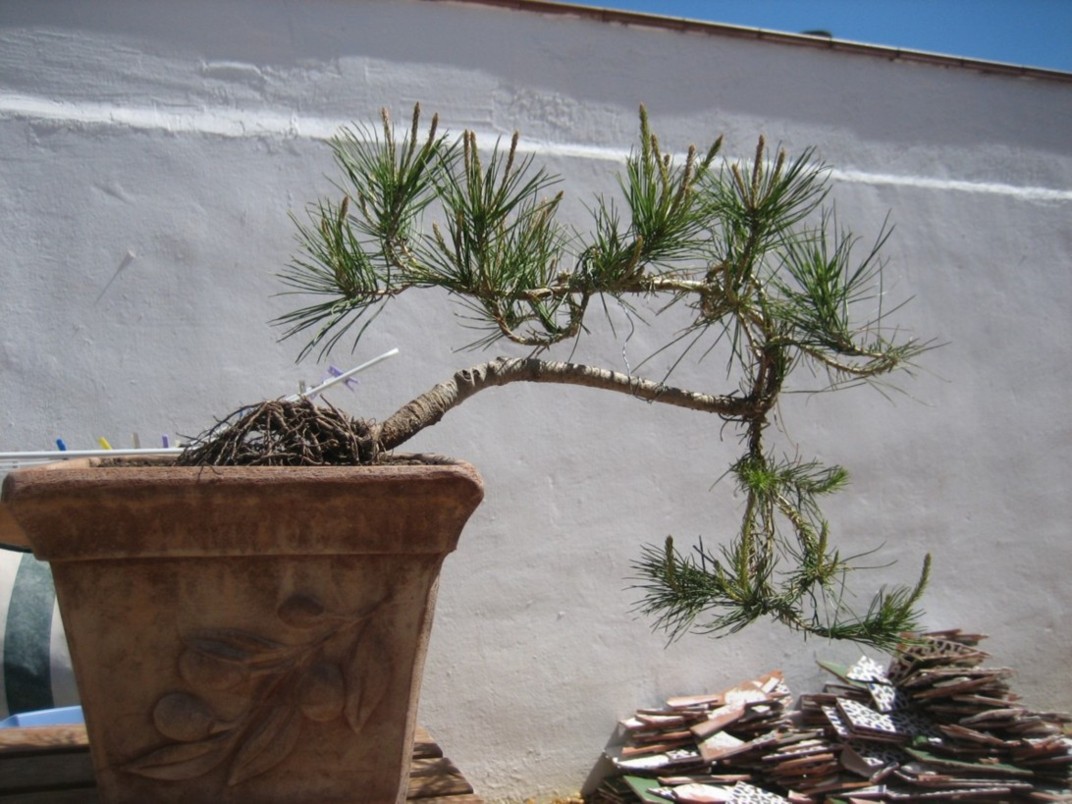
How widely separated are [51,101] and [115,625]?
168 centimetres

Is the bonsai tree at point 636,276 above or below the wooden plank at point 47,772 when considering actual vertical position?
above

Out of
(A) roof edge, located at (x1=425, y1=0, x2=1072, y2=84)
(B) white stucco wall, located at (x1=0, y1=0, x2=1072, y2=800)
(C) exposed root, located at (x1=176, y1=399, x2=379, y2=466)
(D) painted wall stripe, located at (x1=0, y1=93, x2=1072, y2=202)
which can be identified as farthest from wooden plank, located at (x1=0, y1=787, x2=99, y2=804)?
(A) roof edge, located at (x1=425, y1=0, x2=1072, y2=84)

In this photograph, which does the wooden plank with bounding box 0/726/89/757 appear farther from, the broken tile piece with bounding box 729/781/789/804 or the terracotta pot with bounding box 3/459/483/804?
the broken tile piece with bounding box 729/781/789/804

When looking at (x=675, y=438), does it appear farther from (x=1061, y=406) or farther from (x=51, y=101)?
(x=51, y=101)

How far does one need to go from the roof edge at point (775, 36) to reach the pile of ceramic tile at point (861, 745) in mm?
1570

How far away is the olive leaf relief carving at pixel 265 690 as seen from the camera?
0.89 meters

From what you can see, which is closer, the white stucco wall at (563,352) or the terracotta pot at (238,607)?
the terracotta pot at (238,607)

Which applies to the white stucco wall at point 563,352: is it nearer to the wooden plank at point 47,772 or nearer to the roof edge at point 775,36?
the roof edge at point 775,36

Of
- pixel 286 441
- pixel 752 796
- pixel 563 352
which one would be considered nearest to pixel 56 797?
pixel 286 441

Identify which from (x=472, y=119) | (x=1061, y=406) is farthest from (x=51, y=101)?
(x=1061, y=406)

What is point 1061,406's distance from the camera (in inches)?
118

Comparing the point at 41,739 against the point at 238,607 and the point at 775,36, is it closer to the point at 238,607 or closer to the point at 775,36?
the point at 238,607

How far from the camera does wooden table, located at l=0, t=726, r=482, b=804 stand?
1031 millimetres

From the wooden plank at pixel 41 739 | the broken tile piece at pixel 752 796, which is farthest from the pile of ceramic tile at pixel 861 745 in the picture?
the wooden plank at pixel 41 739
